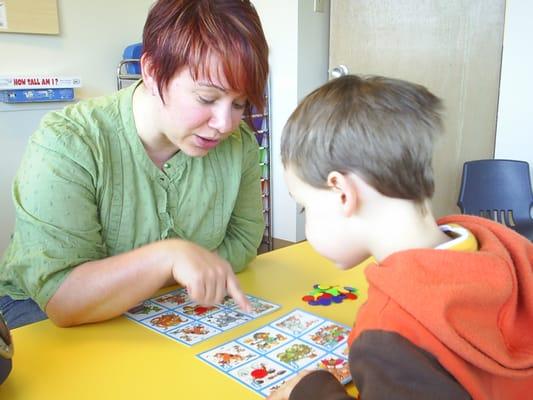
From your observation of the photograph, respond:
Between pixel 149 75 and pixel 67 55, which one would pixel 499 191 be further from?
A: pixel 67 55

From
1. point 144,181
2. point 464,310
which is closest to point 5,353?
point 144,181

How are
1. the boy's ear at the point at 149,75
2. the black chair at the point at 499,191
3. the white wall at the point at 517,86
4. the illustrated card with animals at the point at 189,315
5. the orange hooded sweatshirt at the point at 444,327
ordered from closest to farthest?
the orange hooded sweatshirt at the point at 444,327 → the illustrated card with animals at the point at 189,315 → the boy's ear at the point at 149,75 → the black chair at the point at 499,191 → the white wall at the point at 517,86

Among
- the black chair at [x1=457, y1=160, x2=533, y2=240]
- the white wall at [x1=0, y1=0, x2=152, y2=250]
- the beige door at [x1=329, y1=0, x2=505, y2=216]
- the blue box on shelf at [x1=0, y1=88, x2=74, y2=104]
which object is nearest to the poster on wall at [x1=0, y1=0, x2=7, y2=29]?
the white wall at [x1=0, y1=0, x2=152, y2=250]

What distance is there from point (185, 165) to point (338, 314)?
0.45 metres

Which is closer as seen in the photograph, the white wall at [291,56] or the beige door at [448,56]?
the beige door at [448,56]

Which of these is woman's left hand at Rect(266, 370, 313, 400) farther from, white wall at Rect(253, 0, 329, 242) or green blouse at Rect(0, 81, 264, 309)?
white wall at Rect(253, 0, 329, 242)

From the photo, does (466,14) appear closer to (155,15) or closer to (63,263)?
(155,15)

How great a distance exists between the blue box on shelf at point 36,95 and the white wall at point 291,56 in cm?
115

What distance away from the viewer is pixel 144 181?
3.50ft

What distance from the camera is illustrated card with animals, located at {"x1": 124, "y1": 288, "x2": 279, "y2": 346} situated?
2.86 feet

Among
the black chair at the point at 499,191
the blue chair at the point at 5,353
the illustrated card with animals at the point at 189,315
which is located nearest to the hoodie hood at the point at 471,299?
the illustrated card with animals at the point at 189,315

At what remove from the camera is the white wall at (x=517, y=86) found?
2299mm

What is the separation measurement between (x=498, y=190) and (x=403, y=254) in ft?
5.88

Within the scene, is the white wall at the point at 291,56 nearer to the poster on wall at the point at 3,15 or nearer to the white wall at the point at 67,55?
the white wall at the point at 67,55
